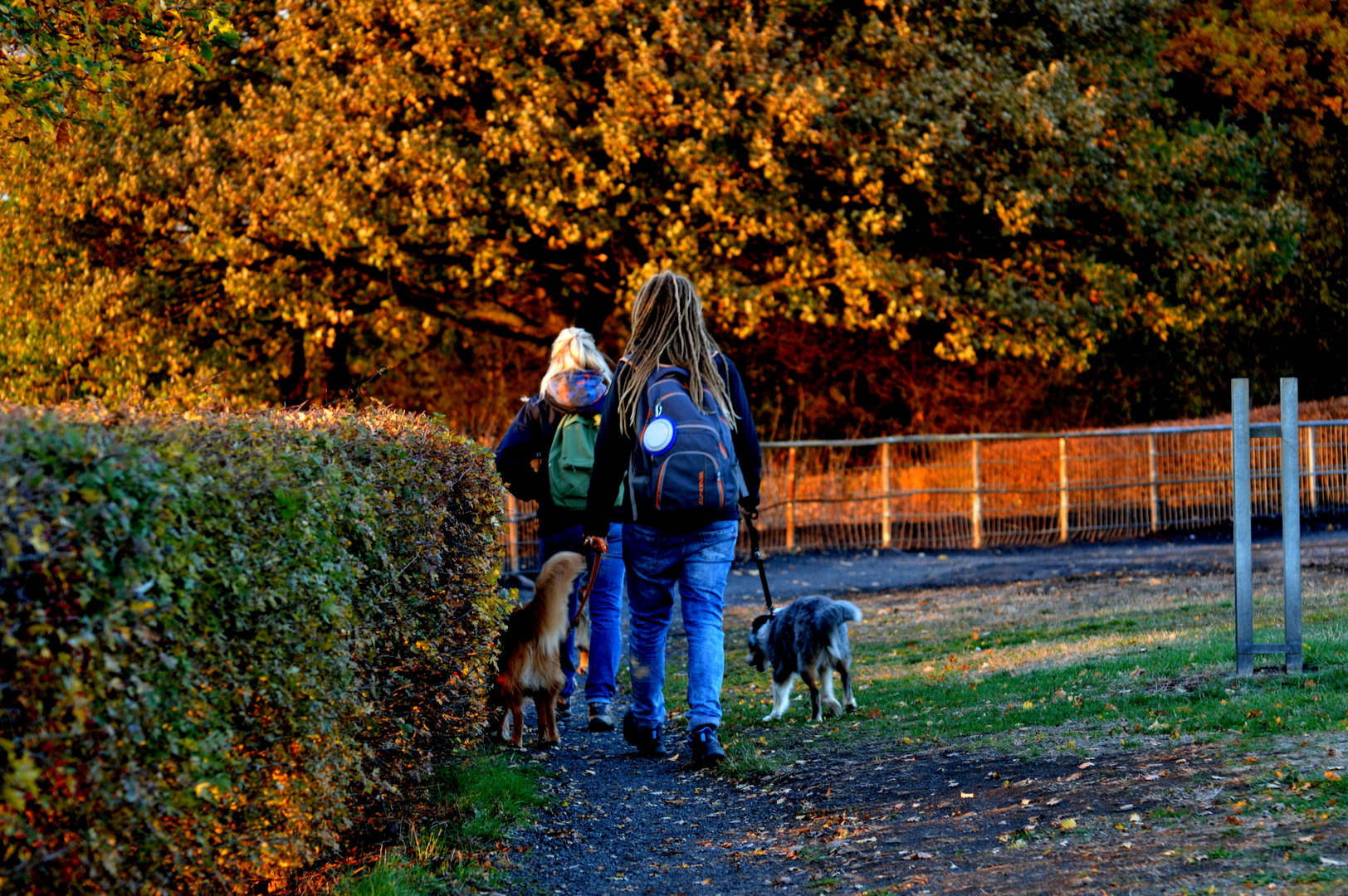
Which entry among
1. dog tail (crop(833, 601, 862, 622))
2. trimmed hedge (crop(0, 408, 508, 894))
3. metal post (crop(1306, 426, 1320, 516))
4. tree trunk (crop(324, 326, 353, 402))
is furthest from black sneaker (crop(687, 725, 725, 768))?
metal post (crop(1306, 426, 1320, 516))

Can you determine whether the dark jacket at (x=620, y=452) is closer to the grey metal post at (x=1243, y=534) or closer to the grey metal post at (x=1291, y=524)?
the grey metal post at (x=1243, y=534)

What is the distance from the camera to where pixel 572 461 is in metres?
6.59

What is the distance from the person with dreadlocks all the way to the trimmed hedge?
1.33 meters

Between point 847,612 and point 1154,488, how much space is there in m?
13.7

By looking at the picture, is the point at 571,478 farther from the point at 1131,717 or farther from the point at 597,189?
the point at 597,189

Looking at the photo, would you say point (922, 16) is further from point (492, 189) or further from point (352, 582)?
point (352, 582)

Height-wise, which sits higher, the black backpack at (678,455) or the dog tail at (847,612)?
the black backpack at (678,455)

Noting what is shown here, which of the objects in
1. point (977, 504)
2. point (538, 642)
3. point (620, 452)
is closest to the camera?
point (620, 452)

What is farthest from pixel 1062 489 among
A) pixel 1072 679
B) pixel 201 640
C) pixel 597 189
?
pixel 201 640

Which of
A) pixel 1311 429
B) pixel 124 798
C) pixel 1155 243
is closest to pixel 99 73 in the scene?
pixel 124 798

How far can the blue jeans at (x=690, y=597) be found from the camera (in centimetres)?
574

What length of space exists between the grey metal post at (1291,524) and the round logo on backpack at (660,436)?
312 centimetres

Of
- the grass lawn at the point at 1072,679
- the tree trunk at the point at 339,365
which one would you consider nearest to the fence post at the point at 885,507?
the grass lawn at the point at 1072,679

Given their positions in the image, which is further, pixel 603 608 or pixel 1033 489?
pixel 1033 489
